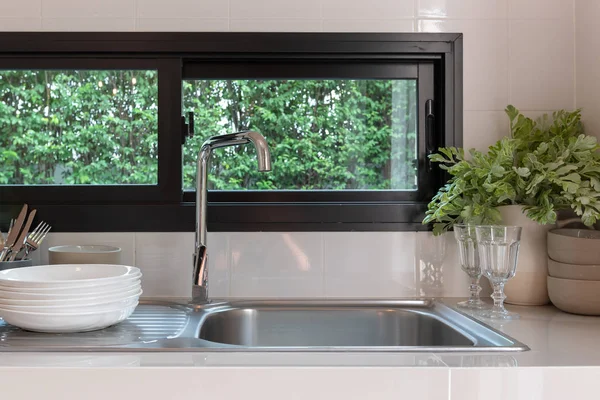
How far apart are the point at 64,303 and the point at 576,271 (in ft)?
3.51

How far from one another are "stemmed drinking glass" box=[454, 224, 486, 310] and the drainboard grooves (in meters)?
0.66

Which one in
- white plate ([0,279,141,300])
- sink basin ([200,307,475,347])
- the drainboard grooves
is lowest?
sink basin ([200,307,475,347])

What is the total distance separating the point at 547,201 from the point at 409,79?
1.80ft

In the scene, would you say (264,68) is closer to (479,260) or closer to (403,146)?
(403,146)

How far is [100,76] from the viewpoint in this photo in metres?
1.62

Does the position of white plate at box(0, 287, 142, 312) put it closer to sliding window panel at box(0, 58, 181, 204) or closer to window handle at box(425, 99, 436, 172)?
sliding window panel at box(0, 58, 181, 204)

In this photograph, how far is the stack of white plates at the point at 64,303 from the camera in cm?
103

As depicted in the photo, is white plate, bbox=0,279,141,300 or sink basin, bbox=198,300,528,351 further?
sink basin, bbox=198,300,528,351

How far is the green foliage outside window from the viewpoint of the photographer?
1619mm

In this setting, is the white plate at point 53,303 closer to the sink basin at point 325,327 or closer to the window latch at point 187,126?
the sink basin at point 325,327
